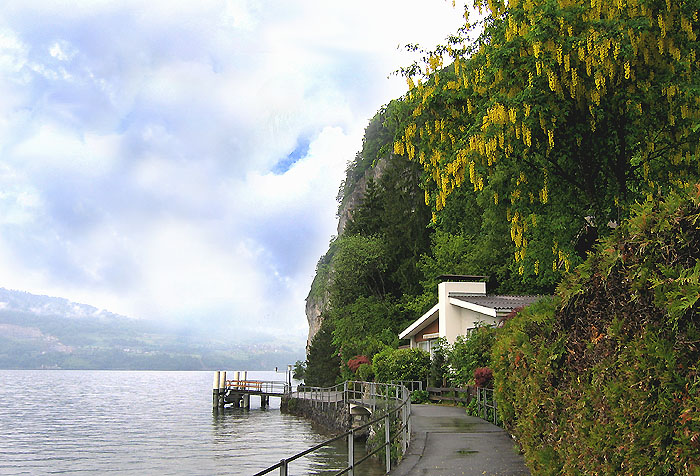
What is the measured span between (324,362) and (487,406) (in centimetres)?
4431

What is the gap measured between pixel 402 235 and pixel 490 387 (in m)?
37.3

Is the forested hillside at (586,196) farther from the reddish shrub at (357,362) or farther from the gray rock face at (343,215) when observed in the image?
the gray rock face at (343,215)

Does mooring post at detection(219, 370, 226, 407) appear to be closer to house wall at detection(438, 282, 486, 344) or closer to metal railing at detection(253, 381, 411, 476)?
metal railing at detection(253, 381, 411, 476)

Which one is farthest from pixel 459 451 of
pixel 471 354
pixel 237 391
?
pixel 237 391

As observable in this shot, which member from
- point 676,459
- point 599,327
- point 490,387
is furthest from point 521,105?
point 490,387

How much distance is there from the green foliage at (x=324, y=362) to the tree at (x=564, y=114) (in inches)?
1868

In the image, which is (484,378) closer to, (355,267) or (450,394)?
(450,394)

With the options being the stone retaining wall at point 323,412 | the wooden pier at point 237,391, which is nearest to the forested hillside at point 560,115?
the stone retaining wall at point 323,412

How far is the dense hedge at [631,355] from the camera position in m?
4.83

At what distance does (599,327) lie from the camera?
264 inches

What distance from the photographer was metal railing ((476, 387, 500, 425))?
20.7 m

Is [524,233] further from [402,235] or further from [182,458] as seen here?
[402,235]

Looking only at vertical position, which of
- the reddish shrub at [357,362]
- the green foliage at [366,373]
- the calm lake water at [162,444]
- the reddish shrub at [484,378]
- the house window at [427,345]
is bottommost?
the calm lake water at [162,444]

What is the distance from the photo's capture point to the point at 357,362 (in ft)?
149
